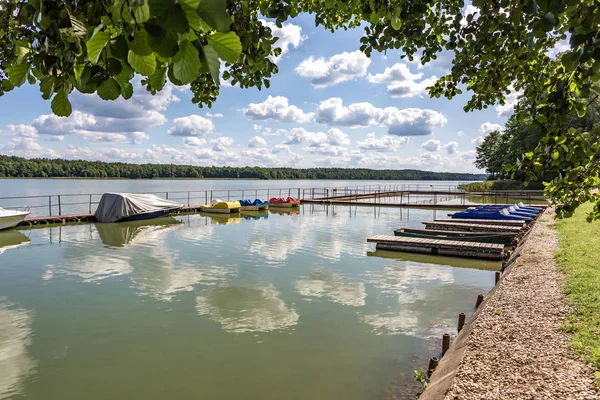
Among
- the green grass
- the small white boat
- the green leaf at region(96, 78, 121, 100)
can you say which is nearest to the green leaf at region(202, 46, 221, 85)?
the green leaf at region(96, 78, 121, 100)

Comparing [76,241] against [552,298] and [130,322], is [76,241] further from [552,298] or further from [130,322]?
[552,298]

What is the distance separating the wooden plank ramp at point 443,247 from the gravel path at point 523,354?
7.53 m

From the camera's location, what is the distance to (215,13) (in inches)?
38.5

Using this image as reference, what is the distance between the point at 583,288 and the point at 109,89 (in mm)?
8246

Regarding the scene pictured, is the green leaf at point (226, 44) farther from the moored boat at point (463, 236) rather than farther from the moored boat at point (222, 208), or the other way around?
the moored boat at point (222, 208)

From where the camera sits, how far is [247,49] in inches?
109

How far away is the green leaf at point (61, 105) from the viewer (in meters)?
1.30

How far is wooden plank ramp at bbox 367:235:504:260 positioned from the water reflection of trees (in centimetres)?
1228

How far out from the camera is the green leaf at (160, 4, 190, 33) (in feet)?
3.11

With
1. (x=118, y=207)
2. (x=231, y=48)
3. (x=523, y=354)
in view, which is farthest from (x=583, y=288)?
(x=118, y=207)

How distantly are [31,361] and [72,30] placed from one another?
7.45 metres

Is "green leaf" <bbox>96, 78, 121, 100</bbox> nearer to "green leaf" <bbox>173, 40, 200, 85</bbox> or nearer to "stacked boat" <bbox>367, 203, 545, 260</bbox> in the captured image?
"green leaf" <bbox>173, 40, 200, 85</bbox>

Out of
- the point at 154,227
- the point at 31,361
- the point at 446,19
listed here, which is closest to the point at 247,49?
the point at 446,19

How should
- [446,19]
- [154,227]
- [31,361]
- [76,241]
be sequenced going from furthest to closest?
[154,227], [76,241], [31,361], [446,19]
